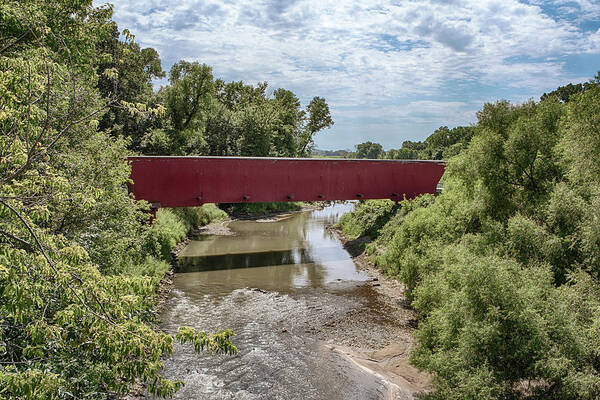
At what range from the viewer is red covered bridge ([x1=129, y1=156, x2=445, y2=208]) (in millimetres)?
21562

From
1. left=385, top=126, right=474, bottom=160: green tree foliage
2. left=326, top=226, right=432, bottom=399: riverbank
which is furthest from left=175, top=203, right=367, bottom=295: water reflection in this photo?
left=385, top=126, right=474, bottom=160: green tree foliage

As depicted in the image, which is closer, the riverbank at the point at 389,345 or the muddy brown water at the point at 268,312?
the muddy brown water at the point at 268,312

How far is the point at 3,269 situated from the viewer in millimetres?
4164

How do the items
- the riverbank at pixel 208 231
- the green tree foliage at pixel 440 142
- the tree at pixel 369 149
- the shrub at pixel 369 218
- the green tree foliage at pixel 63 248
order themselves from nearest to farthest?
1. the green tree foliage at pixel 63 248
2. the riverbank at pixel 208 231
3. the shrub at pixel 369 218
4. the green tree foliage at pixel 440 142
5. the tree at pixel 369 149

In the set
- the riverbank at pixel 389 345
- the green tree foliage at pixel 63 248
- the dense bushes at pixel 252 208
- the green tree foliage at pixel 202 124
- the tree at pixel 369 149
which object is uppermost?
the tree at pixel 369 149

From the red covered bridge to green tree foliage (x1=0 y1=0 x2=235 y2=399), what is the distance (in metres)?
7.37

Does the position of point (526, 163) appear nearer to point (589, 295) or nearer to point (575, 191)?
point (575, 191)

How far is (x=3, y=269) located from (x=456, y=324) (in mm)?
8364

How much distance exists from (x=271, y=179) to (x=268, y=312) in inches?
385

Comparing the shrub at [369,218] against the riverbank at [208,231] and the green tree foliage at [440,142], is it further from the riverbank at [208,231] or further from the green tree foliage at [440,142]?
the green tree foliage at [440,142]

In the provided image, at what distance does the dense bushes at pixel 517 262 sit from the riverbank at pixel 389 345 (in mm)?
834

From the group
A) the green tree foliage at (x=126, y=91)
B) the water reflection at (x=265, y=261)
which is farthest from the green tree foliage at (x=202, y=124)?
the water reflection at (x=265, y=261)

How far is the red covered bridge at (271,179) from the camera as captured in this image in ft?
70.7

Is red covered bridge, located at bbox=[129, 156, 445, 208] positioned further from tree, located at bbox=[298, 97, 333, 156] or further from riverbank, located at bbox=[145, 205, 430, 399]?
tree, located at bbox=[298, 97, 333, 156]
